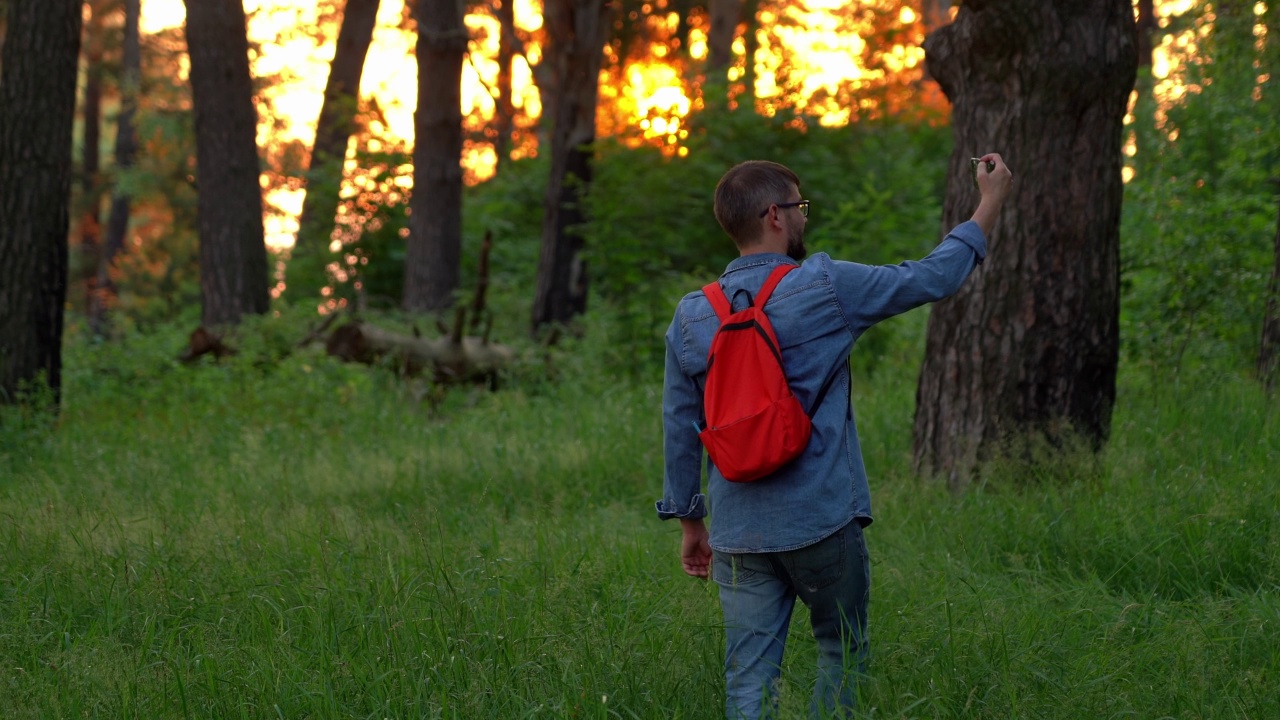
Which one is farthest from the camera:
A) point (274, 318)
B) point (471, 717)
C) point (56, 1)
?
point (274, 318)

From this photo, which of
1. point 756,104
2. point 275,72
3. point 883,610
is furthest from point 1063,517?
point 275,72

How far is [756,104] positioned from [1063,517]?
1232 centimetres

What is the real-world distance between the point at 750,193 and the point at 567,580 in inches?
80.6

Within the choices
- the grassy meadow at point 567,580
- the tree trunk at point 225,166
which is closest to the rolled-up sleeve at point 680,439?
the grassy meadow at point 567,580

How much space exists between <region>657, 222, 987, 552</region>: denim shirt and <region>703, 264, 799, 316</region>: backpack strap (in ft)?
0.07

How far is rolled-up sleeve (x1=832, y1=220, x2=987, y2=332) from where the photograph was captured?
3.26 meters

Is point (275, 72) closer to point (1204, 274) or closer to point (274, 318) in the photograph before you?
point (274, 318)

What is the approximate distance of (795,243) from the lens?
3438 millimetres

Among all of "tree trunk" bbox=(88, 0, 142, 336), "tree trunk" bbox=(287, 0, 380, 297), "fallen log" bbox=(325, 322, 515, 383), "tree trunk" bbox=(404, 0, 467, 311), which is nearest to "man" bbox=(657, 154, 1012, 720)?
"fallen log" bbox=(325, 322, 515, 383)

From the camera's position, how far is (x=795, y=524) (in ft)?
10.7

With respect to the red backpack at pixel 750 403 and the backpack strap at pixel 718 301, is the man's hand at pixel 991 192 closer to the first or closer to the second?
the red backpack at pixel 750 403

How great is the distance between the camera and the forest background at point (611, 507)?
13.0ft

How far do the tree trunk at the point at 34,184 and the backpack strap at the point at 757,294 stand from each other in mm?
7839

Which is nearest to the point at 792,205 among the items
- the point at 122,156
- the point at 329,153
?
the point at 329,153
